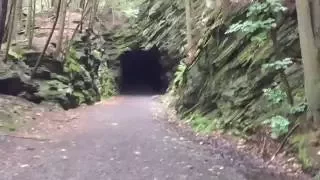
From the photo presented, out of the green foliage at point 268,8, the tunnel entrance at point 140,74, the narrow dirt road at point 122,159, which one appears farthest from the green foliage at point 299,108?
the tunnel entrance at point 140,74

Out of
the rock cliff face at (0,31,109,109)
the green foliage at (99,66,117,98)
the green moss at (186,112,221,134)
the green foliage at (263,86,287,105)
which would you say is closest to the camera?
the green foliage at (263,86,287,105)

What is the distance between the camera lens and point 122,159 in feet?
27.2

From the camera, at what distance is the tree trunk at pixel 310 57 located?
770cm

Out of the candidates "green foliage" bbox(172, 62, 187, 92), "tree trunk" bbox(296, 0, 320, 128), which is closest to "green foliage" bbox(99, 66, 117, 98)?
"green foliage" bbox(172, 62, 187, 92)

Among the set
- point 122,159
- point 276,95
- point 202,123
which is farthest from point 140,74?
point 122,159

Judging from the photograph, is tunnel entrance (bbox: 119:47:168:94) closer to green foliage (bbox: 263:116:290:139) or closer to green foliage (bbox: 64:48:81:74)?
green foliage (bbox: 64:48:81:74)

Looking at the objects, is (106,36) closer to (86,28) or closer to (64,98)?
(86,28)

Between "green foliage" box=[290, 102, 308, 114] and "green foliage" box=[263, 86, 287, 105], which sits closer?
"green foliage" box=[290, 102, 308, 114]

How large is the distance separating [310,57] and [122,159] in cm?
390

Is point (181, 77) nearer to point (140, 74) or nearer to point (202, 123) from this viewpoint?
point (202, 123)

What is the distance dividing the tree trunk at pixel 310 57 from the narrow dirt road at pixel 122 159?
1452 millimetres

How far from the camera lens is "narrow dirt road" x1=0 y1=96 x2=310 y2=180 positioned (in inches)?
276

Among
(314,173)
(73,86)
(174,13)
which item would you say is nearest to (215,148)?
(314,173)

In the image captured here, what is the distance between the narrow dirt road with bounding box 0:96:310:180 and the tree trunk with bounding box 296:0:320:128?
1452mm
